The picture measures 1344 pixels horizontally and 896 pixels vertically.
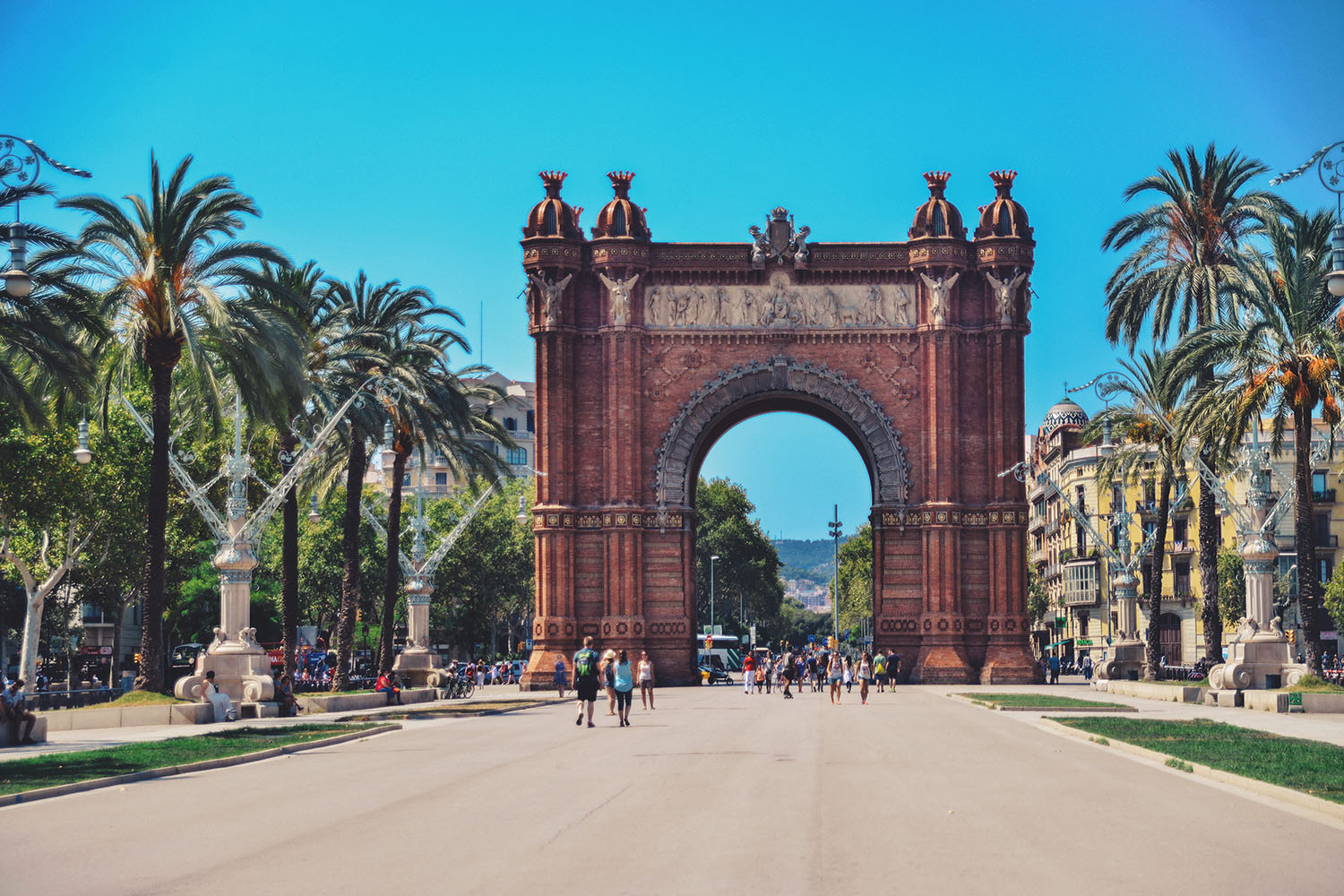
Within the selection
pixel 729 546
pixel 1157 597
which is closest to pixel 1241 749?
pixel 1157 597

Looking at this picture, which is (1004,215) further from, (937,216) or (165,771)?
(165,771)

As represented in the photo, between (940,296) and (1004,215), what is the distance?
402cm

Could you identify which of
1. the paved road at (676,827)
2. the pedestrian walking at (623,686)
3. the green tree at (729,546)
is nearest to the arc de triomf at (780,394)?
the pedestrian walking at (623,686)

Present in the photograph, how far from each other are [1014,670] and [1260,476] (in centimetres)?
1966

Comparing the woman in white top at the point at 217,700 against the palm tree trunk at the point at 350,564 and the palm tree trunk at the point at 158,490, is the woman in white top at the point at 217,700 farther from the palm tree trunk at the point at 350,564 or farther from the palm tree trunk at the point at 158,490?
the palm tree trunk at the point at 350,564

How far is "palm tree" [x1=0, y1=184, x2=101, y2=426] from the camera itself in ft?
86.6

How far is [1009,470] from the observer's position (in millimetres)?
58688

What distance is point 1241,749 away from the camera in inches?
872

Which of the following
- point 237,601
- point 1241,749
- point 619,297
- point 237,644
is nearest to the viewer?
point 1241,749

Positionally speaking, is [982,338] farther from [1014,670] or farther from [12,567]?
[12,567]

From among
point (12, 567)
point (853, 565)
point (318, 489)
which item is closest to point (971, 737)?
point (318, 489)

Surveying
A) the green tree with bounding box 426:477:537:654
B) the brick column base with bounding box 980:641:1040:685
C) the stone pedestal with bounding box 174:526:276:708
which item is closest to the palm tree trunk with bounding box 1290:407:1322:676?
the brick column base with bounding box 980:641:1040:685

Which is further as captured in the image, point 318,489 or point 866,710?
point 318,489

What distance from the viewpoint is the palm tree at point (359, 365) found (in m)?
42.4
